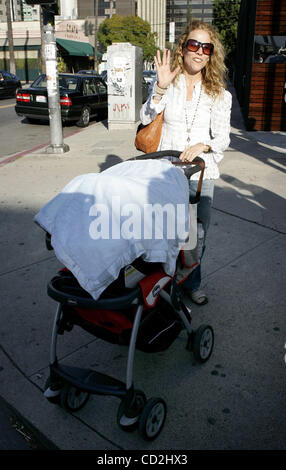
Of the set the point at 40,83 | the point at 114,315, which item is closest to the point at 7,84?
the point at 40,83

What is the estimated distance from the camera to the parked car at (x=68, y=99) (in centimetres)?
1251

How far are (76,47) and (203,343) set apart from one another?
51.8 meters

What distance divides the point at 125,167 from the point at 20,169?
5.83 m

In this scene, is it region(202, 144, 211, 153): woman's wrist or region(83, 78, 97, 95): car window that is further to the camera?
region(83, 78, 97, 95): car window

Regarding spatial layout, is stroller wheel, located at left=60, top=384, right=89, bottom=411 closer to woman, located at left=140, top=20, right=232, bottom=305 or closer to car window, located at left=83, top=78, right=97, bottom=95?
woman, located at left=140, top=20, right=232, bottom=305

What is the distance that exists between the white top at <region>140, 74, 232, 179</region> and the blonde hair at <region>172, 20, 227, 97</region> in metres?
0.05

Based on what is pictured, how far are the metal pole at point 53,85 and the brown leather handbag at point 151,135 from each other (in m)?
6.03

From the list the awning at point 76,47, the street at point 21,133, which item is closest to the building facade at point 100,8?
the awning at point 76,47

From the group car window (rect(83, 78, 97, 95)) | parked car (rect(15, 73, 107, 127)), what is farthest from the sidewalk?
car window (rect(83, 78, 97, 95))

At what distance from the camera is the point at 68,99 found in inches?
487

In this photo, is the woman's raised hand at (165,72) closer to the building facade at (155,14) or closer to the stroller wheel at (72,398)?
the stroller wheel at (72,398)

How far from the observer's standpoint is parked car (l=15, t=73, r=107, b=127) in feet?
41.0

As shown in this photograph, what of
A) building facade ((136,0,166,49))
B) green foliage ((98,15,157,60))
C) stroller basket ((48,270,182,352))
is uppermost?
building facade ((136,0,166,49))
